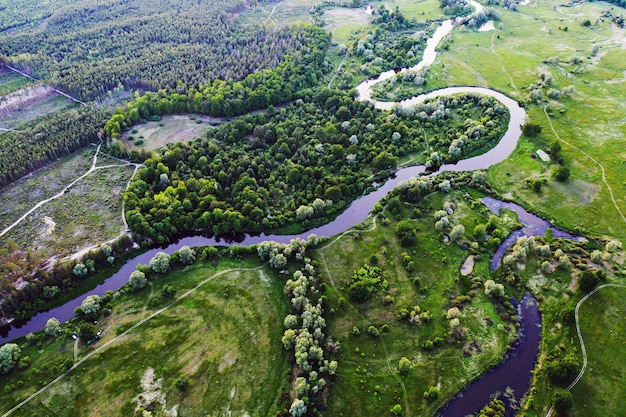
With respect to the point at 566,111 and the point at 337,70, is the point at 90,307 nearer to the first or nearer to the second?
the point at 337,70

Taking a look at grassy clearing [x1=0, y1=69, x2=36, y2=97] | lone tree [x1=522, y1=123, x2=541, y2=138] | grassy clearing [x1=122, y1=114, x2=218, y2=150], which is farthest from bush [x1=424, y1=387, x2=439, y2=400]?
grassy clearing [x1=0, y1=69, x2=36, y2=97]

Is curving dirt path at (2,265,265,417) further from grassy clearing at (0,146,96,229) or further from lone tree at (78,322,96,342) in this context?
grassy clearing at (0,146,96,229)

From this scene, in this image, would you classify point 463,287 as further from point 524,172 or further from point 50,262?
point 50,262

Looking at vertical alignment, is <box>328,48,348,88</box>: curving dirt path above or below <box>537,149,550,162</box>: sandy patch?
above

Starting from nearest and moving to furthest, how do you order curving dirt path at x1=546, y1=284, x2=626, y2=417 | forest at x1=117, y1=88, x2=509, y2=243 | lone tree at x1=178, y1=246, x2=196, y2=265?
curving dirt path at x1=546, y1=284, x2=626, y2=417, lone tree at x1=178, y1=246, x2=196, y2=265, forest at x1=117, y1=88, x2=509, y2=243

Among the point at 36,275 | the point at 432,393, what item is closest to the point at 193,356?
the point at 36,275

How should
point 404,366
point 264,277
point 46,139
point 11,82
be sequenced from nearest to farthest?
point 404,366 < point 264,277 < point 46,139 < point 11,82

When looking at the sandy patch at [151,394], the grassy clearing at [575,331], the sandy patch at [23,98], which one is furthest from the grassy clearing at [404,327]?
the sandy patch at [23,98]

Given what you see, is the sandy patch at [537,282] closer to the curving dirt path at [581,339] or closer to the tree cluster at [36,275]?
the curving dirt path at [581,339]
